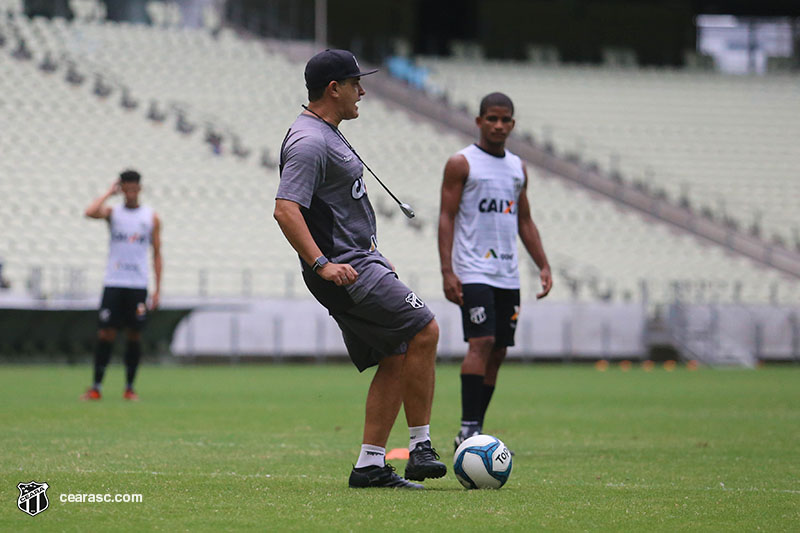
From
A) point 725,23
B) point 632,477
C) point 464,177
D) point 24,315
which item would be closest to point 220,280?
point 24,315

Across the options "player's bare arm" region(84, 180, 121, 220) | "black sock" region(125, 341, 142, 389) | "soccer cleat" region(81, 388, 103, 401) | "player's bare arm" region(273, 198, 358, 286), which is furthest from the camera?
"black sock" region(125, 341, 142, 389)

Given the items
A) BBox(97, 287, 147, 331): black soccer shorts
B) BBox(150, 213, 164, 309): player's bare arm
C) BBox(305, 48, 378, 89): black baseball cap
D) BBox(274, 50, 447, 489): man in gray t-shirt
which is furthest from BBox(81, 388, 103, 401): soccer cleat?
BBox(305, 48, 378, 89): black baseball cap

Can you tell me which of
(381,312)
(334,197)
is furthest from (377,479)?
(334,197)

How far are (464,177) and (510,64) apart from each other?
31.4 meters

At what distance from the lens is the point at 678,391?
15.0 metres

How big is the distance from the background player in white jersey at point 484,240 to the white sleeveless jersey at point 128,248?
4.81 m

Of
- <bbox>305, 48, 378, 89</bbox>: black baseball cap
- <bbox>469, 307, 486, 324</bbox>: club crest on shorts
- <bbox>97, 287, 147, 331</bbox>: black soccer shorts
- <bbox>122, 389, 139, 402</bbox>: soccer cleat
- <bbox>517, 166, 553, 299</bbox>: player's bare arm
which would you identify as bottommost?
<bbox>122, 389, 139, 402</bbox>: soccer cleat

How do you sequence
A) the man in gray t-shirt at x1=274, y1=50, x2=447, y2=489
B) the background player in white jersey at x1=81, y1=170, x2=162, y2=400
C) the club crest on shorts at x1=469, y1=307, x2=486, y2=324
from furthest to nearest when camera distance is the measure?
the background player in white jersey at x1=81, y1=170, x2=162, y2=400 → the club crest on shorts at x1=469, y1=307, x2=486, y2=324 → the man in gray t-shirt at x1=274, y1=50, x2=447, y2=489

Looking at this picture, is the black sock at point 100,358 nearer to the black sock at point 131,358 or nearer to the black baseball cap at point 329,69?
the black sock at point 131,358

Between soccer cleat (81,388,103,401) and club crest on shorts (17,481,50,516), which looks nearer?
club crest on shorts (17,481,50,516)

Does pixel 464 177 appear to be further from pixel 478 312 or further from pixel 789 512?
pixel 789 512

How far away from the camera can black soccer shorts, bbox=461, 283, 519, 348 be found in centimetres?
771

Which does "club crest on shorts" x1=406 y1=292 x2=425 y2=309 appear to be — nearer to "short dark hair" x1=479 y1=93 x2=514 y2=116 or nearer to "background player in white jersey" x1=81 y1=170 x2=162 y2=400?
"short dark hair" x1=479 y1=93 x2=514 y2=116

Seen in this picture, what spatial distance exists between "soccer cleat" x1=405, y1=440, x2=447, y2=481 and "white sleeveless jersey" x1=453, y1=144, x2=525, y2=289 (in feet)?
7.43
